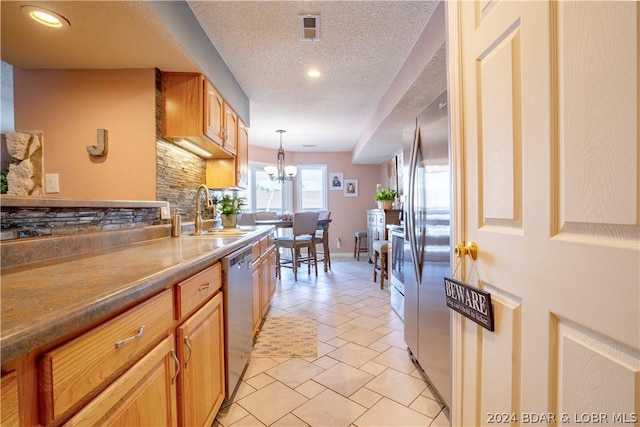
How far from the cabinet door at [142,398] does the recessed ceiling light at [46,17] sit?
1.60 metres

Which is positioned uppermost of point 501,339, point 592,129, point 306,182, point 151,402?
point 306,182

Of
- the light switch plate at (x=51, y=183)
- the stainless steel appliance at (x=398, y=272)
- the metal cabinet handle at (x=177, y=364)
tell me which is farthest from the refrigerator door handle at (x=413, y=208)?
the light switch plate at (x=51, y=183)

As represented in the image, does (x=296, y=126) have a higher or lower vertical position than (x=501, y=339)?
higher

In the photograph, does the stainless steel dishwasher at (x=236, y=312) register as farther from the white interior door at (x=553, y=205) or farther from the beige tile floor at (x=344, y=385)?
the white interior door at (x=553, y=205)

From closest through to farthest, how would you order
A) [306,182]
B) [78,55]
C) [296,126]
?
[78,55]
[296,126]
[306,182]

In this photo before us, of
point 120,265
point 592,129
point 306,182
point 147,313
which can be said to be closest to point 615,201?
point 592,129

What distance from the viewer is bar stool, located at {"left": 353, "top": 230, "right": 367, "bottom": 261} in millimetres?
6016

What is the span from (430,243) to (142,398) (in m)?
1.44

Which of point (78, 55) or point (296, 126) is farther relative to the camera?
point (296, 126)

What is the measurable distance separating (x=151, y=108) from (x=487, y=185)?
2.09 metres

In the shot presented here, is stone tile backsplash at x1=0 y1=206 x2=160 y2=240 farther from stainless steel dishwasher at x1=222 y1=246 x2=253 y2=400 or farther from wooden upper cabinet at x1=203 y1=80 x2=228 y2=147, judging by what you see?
wooden upper cabinet at x1=203 y1=80 x2=228 y2=147

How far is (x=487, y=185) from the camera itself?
91 cm

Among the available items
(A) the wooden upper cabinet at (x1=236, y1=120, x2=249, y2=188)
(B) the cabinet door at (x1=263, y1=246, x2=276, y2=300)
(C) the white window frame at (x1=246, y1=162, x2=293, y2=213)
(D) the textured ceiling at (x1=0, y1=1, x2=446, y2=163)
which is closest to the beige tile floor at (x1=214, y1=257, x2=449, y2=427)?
(B) the cabinet door at (x1=263, y1=246, x2=276, y2=300)

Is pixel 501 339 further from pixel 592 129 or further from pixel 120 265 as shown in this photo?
pixel 120 265
